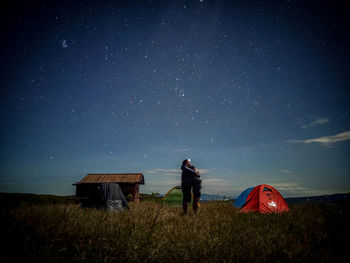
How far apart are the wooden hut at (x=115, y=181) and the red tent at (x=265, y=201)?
50.6 ft

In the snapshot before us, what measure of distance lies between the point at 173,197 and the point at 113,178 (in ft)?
42.4

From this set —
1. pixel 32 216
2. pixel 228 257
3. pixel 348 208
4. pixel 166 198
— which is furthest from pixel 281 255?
pixel 166 198

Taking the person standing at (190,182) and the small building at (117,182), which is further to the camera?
the small building at (117,182)

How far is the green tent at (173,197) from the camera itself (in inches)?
464

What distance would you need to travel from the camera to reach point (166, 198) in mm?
11938

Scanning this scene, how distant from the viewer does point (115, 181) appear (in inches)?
846

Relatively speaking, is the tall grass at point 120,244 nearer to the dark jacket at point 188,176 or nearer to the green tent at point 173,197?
the dark jacket at point 188,176

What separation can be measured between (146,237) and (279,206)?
7.69 metres

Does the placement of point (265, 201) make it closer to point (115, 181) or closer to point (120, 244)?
point (120, 244)

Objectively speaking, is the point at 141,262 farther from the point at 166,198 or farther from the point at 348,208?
the point at 166,198

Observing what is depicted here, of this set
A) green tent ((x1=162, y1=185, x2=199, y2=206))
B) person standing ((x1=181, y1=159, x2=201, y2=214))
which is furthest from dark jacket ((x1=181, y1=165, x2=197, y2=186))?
green tent ((x1=162, y1=185, x2=199, y2=206))

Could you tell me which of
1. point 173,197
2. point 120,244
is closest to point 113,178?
point 173,197

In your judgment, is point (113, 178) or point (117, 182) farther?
point (113, 178)

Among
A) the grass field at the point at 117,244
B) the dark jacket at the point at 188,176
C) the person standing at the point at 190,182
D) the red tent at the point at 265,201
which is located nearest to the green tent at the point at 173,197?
the red tent at the point at 265,201
